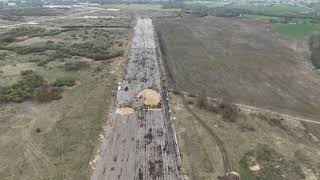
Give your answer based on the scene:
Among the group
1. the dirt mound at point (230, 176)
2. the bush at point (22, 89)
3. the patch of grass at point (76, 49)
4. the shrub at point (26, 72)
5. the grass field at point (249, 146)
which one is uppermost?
the patch of grass at point (76, 49)

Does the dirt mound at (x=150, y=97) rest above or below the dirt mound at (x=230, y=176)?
above

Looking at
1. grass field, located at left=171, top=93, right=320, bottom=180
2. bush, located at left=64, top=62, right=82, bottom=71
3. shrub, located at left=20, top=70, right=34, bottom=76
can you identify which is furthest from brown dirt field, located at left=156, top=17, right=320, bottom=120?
shrub, located at left=20, top=70, right=34, bottom=76

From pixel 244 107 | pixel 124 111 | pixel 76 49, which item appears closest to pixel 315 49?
pixel 244 107

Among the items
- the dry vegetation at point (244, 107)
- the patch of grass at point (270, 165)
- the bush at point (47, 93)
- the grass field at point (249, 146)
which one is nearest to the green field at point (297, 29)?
the dry vegetation at point (244, 107)

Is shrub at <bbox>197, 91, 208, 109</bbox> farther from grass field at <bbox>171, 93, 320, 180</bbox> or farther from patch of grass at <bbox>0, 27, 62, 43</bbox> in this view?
patch of grass at <bbox>0, 27, 62, 43</bbox>

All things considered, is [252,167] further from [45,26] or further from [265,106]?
[45,26]

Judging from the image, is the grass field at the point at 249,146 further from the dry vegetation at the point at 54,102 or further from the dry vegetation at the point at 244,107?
the dry vegetation at the point at 54,102

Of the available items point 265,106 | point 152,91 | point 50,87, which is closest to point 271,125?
point 265,106

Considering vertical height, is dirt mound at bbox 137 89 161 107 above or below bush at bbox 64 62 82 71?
below
